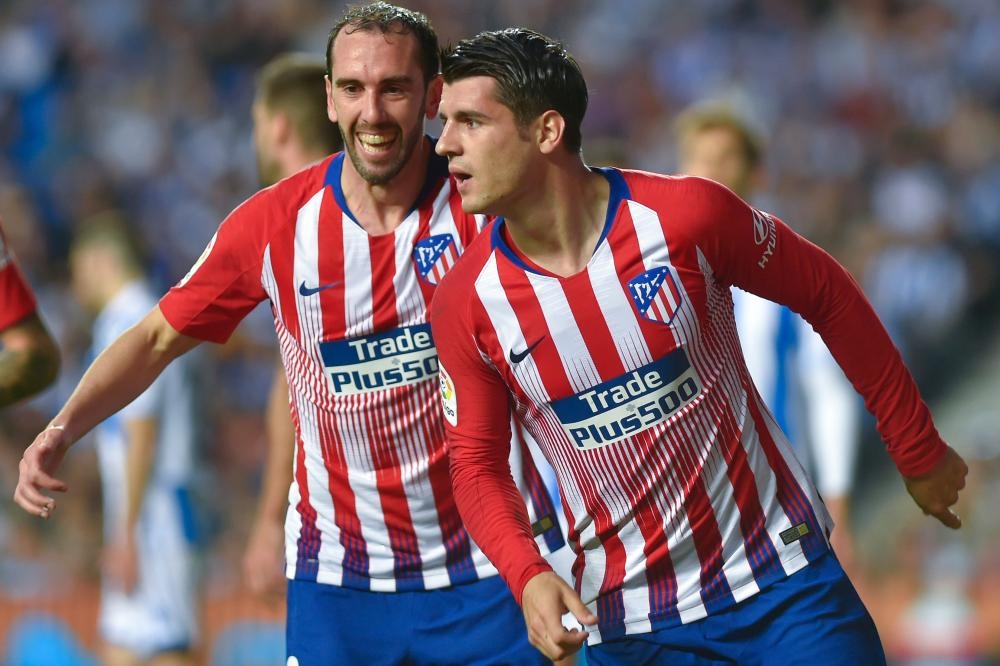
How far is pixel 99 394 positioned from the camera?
358 cm

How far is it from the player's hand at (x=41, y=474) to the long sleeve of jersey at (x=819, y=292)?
1.52m

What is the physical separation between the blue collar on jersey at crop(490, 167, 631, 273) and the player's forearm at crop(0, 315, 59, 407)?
1372 millimetres

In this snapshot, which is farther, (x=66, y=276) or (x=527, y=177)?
(x=66, y=276)

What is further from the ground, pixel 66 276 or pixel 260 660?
pixel 66 276

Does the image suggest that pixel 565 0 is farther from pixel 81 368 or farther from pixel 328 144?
pixel 328 144

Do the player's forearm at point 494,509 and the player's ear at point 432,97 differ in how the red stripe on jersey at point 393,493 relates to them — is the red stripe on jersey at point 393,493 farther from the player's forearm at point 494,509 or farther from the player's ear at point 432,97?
the player's ear at point 432,97

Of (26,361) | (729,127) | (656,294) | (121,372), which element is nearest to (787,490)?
(656,294)

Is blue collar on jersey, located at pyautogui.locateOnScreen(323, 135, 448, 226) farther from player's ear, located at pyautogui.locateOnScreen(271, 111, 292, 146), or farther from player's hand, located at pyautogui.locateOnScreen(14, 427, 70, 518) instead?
player's ear, located at pyautogui.locateOnScreen(271, 111, 292, 146)

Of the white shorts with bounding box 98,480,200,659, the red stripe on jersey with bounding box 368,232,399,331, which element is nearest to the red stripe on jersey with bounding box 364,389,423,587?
the red stripe on jersey with bounding box 368,232,399,331

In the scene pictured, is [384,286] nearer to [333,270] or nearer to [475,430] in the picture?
[333,270]

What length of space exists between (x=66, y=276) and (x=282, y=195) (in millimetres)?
8289

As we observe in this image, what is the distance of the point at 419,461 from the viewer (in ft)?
12.2

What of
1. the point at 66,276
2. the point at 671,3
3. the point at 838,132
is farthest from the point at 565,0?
the point at 66,276

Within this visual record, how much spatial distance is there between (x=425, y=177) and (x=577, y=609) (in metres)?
1.30
